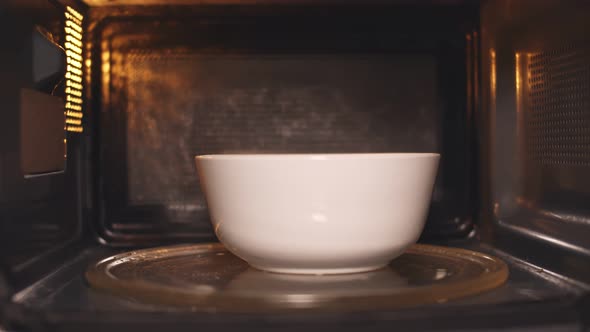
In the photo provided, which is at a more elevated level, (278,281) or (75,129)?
(75,129)

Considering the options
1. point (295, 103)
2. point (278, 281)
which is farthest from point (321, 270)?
point (295, 103)

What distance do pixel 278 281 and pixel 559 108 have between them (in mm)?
313

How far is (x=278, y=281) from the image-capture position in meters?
0.47

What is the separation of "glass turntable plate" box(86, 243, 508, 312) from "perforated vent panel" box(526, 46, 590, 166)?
0.13m

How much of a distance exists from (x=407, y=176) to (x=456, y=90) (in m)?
0.25

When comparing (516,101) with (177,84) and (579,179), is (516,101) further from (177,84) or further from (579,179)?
(177,84)

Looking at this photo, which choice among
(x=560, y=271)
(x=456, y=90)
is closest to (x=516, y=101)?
(x=456, y=90)

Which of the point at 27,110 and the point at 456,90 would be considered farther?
the point at 456,90

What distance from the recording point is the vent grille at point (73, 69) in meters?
0.61

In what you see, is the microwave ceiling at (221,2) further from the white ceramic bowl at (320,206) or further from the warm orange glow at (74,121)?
the white ceramic bowl at (320,206)

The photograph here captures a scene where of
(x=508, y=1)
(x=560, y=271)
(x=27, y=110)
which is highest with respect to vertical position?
(x=508, y=1)

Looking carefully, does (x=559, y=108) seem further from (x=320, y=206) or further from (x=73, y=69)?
(x=73, y=69)

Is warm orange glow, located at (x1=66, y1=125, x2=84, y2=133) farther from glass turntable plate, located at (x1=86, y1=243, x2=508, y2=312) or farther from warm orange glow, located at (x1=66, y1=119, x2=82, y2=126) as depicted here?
glass turntable plate, located at (x1=86, y1=243, x2=508, y2=312)

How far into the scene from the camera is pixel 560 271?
0.52m
